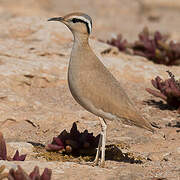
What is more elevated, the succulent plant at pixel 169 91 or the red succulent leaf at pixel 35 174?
the succulent plant at pixel 169 91

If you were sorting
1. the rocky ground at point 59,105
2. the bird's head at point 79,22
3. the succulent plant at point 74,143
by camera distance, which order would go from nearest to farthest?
1. the rocky ground at point 59,105
2. the bird's head at point 79,22
3. the succulent plant at point 74,143

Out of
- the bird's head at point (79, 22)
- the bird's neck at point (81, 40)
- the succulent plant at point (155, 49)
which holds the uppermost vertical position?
the succulent plant at point (155, 49)

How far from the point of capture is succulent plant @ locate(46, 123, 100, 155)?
5.48 meters

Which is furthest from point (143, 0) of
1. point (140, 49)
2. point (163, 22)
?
point (140, 49)

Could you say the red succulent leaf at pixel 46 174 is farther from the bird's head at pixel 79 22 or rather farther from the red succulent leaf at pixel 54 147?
the bird's head at pixel 79 22

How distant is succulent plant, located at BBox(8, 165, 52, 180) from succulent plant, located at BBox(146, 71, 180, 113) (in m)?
3.44

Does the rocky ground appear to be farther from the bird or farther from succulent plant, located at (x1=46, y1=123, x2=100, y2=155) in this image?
the bird

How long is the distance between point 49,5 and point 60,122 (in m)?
12.5

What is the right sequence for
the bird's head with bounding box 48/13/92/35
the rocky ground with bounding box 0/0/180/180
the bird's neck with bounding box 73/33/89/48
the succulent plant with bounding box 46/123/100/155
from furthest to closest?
the succulent plant with bounding box 46/123/100/155
the bird's neck with bounding box 73/33/89/48
the bird's head with bounding box 48/13/92/35
the rocky ground with bounding box 0/0/180/180

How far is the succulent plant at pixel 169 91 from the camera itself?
7122 millimetres

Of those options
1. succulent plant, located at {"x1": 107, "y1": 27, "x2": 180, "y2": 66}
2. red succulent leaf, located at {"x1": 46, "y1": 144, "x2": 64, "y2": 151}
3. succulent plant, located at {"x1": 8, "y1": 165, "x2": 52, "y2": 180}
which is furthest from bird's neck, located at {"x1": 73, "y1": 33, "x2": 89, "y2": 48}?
succulent plant, located at {"x1": 107, "y1": 27, "x2": 180, "y2": 66}

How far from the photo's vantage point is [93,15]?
17297mm

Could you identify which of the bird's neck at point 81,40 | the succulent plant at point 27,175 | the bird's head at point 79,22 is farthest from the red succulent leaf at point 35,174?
the bird's head at point 79,22

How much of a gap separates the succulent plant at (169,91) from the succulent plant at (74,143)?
6.44 ft
